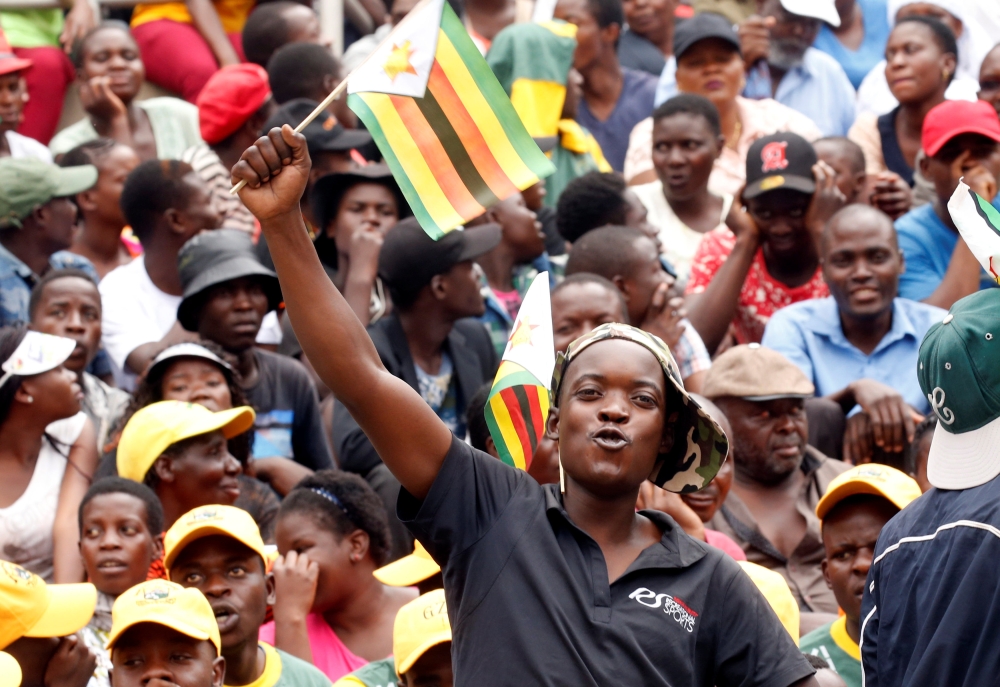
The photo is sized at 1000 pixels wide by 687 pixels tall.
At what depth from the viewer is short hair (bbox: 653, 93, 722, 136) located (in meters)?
8.47

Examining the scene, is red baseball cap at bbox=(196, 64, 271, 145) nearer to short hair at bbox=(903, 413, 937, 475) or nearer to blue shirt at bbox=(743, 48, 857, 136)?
blue shirt at bbox=(743, 48, 857, 136)

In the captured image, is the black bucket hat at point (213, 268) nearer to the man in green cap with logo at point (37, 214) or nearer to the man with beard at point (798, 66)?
the man in green cap with logo at point (37, 214)

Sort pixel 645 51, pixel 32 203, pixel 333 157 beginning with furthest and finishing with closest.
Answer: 1. pixel 645 51
2. pixel 333 157
3. pixel 32 203

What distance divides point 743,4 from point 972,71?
1.80 meters

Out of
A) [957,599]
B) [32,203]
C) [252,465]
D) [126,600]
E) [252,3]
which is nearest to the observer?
[957,599]

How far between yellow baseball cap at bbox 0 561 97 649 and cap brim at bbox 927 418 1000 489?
2719mm

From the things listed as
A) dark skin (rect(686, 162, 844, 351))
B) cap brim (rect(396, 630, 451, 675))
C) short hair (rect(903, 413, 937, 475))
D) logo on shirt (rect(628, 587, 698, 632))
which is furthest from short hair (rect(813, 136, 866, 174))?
logo on shirt (rect(628, 587, 698, 632))

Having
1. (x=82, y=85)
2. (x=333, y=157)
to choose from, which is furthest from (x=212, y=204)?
(x=82, y=85)

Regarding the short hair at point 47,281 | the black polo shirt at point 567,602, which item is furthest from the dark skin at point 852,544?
the short hair at point 47,281

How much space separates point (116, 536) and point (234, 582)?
576mm

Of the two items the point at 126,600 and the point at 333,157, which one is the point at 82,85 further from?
the point at 126,600

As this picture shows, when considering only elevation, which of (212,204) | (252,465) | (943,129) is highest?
(943,129)

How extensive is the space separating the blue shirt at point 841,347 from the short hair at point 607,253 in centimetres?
77

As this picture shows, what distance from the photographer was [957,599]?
3.09 m
